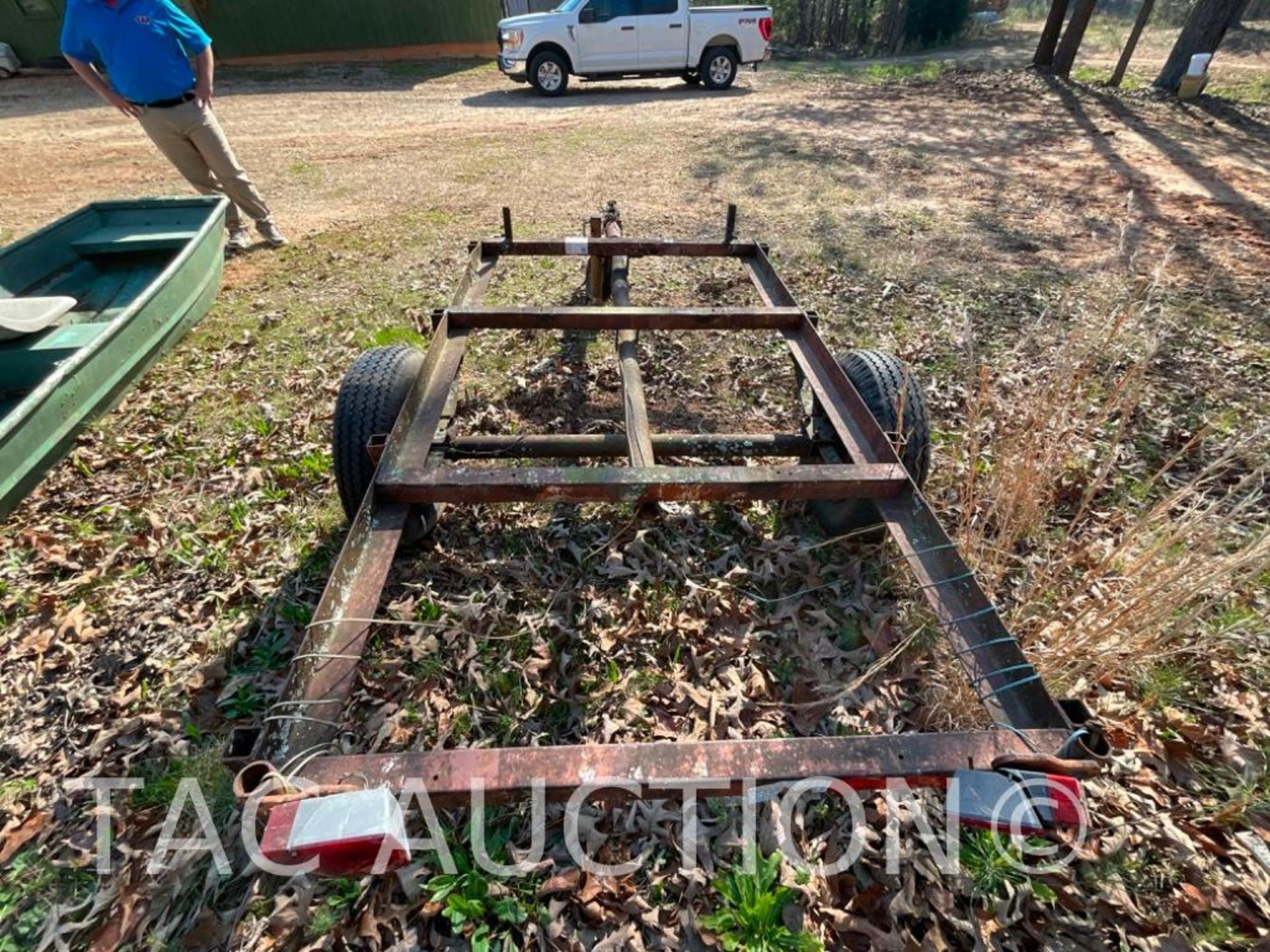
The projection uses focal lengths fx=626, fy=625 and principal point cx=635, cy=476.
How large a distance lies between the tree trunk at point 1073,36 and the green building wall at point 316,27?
1552cm

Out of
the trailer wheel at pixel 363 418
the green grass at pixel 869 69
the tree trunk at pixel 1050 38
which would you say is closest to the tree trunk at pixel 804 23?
the green grass at pixel 869 69

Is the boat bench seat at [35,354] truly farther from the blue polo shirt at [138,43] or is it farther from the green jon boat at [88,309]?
the blue polo shirt at [138,43]

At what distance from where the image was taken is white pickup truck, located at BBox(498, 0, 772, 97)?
13570mm

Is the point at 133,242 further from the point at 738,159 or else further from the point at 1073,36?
the point at 1073,36

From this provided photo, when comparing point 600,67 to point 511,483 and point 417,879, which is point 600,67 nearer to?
point 511,483

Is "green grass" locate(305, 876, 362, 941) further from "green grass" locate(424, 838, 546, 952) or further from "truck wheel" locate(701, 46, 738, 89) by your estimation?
"truck wheel" locate(701, 46, 738, 89)

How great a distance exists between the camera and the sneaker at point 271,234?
6449mm

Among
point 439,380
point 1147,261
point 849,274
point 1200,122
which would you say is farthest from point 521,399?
point 1200,122

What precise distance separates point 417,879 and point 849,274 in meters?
5.62

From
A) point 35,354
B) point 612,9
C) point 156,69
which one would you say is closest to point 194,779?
point 35,354

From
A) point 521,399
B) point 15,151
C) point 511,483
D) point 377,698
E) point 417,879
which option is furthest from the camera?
point 15,151

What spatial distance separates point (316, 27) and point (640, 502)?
71.2 feet

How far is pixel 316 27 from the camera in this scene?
690 inches

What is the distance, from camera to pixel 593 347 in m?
4.78
